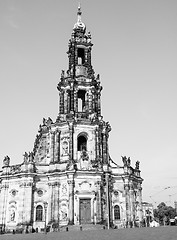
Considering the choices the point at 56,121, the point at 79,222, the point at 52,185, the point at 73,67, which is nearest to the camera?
the point at 79,222

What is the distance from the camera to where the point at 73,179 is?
112 feet

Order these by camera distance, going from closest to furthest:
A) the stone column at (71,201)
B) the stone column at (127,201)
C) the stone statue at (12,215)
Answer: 1. the stone column at (71,201)
2. the stone statue at (12,215)
3. the stone column at (127,201)

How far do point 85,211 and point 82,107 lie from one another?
16.4m

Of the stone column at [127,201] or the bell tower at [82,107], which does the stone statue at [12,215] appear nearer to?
the bell tower at [82,107]

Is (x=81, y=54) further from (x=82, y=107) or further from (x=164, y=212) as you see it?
(x=164, y=212)

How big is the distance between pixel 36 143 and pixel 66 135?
961 centimetres

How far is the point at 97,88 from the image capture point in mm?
42406

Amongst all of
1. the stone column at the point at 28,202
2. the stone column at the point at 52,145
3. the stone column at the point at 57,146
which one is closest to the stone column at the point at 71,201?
the stone column at the point at 57,146

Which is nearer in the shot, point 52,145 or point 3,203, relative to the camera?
point 3,203

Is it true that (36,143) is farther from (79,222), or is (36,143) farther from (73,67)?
(79,222)

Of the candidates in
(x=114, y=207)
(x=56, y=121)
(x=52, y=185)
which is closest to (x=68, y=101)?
(x=56, y=121)

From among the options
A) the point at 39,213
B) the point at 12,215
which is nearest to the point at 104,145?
the point at 39,213

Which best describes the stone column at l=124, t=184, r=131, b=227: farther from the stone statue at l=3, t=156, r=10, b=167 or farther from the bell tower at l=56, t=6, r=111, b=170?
the stone statue at l=3, t=156, r=10, b=167

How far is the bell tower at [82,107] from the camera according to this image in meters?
36.5
